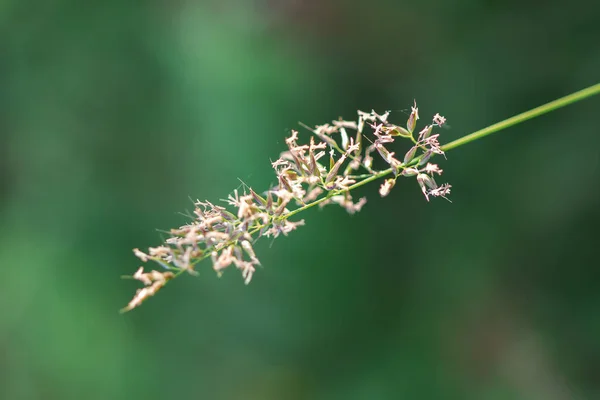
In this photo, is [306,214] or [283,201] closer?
[283,201]

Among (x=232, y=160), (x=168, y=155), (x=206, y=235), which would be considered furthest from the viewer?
(x=168, y=155)

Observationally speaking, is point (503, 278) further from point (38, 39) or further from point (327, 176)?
point (38, 39)

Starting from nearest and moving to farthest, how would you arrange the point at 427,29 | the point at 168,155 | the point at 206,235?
the point at 206,235 < the point at 427,29 < the point at 168,155

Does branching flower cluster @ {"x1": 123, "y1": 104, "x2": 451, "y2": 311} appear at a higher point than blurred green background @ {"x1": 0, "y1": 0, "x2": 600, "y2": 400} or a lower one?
lower

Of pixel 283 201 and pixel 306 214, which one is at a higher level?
pixel 306 214

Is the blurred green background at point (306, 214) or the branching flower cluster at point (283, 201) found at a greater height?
the blurred green background at point (306, 214)

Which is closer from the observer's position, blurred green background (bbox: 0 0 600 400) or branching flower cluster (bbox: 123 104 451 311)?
branching flower cluster (bbox: 123 104 451 311)

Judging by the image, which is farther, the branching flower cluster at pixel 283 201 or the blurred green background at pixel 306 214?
the blurred green background at pixel 306 214

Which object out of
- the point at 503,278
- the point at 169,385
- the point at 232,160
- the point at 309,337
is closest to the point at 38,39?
the point at 232,160
